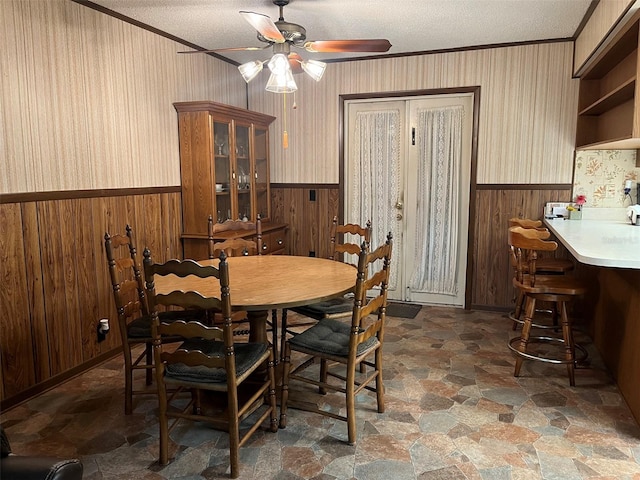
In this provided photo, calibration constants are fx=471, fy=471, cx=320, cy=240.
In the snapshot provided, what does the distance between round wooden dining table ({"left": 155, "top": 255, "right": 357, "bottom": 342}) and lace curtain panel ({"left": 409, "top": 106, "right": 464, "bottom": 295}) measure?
1.89m

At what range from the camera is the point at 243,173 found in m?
4.70

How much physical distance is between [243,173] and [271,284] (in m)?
2.33

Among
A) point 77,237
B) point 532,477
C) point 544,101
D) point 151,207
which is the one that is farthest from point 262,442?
point 544,101

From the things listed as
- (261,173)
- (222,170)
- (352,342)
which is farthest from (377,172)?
(352,342)

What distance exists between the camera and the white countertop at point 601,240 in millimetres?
2293

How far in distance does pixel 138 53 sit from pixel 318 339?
2.68 meters

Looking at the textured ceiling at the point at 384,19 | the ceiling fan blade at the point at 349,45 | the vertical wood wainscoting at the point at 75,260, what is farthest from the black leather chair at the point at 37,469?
the textured ceiling at the point at 384,19

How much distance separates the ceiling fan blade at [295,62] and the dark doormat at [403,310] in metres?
2.46

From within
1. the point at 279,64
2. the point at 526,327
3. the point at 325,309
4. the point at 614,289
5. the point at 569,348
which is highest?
the point at 279,64

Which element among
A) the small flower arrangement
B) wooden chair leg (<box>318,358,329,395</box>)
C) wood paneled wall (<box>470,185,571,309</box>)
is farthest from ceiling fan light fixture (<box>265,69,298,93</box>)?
the small flower arrangement

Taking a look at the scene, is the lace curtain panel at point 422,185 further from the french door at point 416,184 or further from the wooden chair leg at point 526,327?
the wooden chair leg at point 526,327

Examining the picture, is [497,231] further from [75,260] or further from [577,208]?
[75,260]

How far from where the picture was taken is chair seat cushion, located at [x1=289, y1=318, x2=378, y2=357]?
245 centimetres

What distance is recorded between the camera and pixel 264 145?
16.6ft
